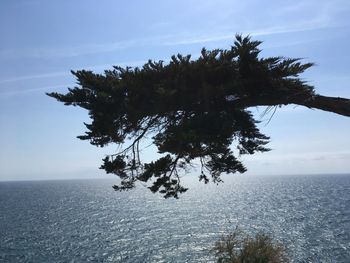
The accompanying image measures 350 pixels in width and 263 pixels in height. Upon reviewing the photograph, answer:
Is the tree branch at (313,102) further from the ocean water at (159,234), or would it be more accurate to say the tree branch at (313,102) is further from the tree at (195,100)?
the ocean water at (159,234)

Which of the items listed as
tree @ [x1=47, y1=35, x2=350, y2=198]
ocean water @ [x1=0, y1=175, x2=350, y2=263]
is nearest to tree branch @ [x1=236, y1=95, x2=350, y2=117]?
tree @ [x1=47, y1=35, x2=350, y2=198]

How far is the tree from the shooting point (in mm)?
8609

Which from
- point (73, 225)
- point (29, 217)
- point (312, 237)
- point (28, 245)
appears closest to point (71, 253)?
point (28, 245)

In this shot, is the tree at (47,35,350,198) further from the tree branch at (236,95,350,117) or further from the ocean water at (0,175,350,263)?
the ocean water at (0,175,350,263)

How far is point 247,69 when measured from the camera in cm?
910

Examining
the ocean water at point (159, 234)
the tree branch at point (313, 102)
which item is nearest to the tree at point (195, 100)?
the tree branch at point (313, 102)

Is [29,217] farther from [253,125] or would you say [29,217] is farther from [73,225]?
[253,125]

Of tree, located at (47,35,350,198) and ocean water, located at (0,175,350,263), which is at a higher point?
tree, located at (47,35,350,198)

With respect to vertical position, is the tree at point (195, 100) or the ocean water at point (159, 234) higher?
the tree at point (195, 100)

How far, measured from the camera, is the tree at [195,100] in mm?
8609

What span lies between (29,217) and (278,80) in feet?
300

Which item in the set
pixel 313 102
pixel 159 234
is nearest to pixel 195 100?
pixel 313 102

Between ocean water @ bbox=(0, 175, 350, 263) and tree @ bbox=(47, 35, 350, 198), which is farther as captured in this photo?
ocean water @ bbox=(0, 175, 350, 263)

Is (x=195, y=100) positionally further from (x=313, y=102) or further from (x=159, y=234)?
(x=159, y=234)
